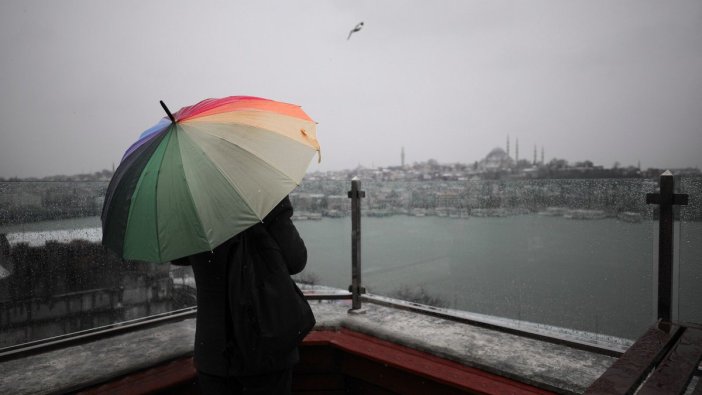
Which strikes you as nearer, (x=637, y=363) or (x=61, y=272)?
(x=637, y=363)

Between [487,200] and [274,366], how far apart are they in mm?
2839

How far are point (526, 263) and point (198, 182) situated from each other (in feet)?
14.3

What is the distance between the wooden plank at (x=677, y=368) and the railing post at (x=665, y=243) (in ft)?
1.26

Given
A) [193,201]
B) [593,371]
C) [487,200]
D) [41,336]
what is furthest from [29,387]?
[487,200]

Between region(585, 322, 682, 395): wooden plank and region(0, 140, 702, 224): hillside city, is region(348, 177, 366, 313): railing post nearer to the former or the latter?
region(0, 140, 702, 224): hillside city

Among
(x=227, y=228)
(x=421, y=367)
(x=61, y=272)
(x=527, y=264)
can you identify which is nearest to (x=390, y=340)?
(x=421, y=367)

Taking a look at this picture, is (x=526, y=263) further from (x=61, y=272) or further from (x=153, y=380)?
(x=61, y=272)

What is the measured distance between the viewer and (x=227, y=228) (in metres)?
1.38

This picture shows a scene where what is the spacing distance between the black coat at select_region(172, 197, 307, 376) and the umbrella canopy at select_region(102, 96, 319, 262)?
16 centimetres

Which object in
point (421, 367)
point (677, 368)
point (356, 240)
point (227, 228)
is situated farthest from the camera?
point (356, 240)

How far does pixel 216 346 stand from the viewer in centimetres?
154

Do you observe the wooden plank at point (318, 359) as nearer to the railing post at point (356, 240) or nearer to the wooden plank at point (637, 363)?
the railing post at point (356, 240)

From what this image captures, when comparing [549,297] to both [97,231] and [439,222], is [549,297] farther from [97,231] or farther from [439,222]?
[97,231]

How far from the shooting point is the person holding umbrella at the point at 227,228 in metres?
1.40
